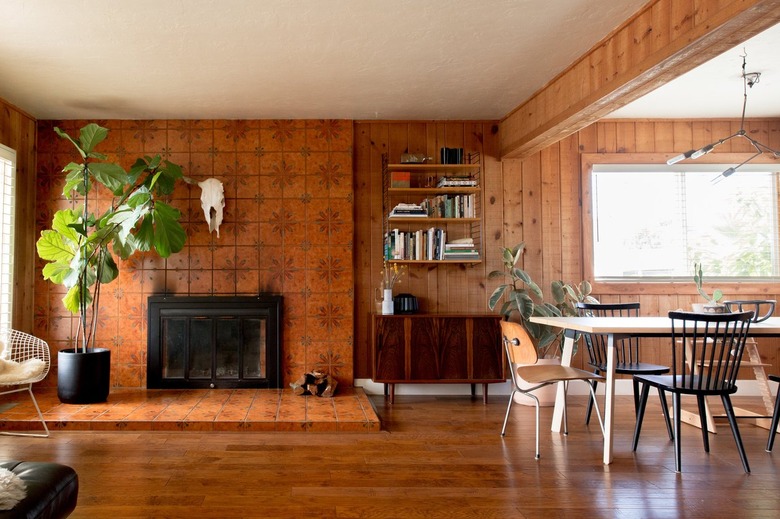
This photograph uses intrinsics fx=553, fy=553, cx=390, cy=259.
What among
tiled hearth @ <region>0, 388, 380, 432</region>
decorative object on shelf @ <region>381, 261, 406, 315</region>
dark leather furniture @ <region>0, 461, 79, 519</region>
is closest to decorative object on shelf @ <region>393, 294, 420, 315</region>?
decorative object on shelf @ <region>381, 261, 406, 315</region>

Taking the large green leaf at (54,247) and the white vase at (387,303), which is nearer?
the large green leaf at (54,247)

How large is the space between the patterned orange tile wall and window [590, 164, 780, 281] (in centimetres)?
252

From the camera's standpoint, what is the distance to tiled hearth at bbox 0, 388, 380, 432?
3.89 metres

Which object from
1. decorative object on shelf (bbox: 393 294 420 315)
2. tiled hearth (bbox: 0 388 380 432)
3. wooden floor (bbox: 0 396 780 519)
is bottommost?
wooden floor (bbox: 0 396 780 519)

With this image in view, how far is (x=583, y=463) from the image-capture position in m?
3.22

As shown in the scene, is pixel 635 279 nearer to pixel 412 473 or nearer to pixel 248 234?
pixel 412 473

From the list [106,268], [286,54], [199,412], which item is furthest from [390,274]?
[106,268]

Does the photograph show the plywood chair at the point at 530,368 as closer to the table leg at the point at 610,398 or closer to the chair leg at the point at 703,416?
the table leg at the point at 610,398

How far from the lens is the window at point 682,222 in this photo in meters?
5.33

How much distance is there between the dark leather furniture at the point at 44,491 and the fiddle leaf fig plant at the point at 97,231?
2.63 metres

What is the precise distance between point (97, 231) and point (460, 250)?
10.1 feet

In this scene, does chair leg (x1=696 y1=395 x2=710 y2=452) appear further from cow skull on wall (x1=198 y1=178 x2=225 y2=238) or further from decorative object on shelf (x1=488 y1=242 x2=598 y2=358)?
cow skull on wall (x1=198 y1=178 x2=225 y2=238)

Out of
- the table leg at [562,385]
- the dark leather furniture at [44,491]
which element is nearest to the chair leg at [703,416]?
the table leg at [562,385]

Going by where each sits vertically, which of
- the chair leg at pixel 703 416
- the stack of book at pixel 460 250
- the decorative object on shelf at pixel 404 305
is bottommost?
the chair leg at pixel 703 416
